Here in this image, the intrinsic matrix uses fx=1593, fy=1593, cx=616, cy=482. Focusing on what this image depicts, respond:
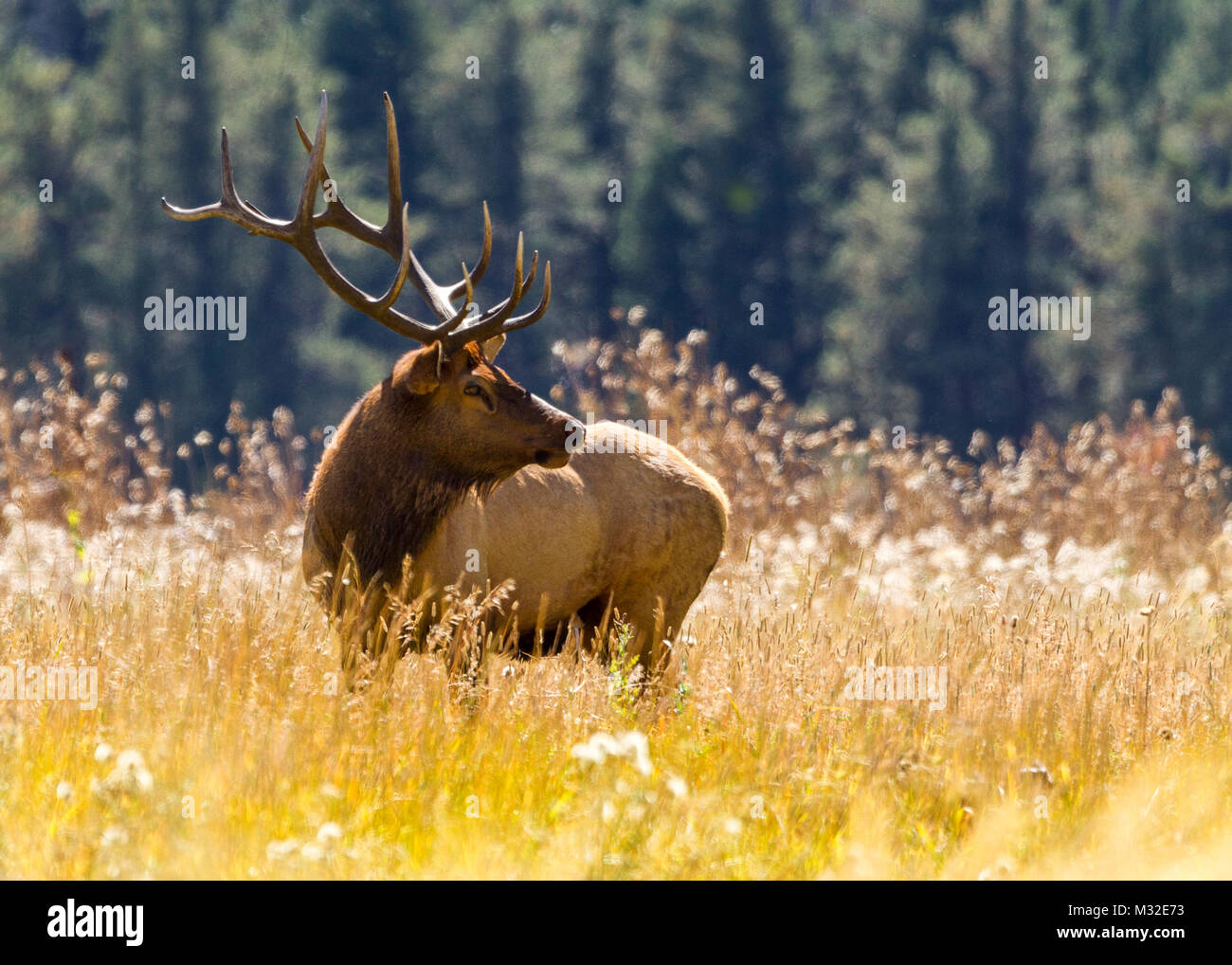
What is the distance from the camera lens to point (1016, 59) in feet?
98.2

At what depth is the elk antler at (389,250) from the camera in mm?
5832

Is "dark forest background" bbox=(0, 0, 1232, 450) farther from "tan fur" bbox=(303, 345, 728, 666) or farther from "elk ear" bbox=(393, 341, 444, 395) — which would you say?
"elk ear" bbox=(393, 341, 444, 395)

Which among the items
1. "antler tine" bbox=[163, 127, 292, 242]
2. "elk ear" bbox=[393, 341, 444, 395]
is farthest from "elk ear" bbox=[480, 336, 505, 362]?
"antler tine" bbox=[163, 127, 292, 242]

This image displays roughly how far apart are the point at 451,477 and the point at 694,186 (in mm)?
25213

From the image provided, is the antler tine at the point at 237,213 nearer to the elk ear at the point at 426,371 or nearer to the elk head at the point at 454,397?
the elk head at the point at 454,397

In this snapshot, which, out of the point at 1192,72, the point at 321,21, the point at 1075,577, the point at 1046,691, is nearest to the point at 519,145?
the point at 321,21

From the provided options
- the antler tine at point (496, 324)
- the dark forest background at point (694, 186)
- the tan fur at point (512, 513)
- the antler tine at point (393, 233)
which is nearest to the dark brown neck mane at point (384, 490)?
the tan fur at point (512, 513)

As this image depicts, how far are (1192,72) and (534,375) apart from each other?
13905mm

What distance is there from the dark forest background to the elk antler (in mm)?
19929

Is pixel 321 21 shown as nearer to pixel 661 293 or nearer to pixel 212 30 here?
pixel 212 30

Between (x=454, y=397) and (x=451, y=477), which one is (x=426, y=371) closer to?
(x=454, y=397)

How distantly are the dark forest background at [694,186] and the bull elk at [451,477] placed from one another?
66.3 ft

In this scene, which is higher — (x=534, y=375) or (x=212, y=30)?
(x=212, y=30)

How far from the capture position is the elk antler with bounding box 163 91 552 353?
5832mm
